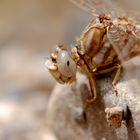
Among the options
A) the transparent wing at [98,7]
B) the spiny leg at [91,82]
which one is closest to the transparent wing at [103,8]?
the transparent wing at [98,7]

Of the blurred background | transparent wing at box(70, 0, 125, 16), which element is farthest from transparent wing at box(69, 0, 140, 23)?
the blurred background

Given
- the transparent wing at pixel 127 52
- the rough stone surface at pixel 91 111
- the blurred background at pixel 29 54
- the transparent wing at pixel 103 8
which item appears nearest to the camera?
the rough stone surface at pixel 91 111

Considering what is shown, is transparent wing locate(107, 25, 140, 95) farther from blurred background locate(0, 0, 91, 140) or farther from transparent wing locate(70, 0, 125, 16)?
blurred background locate(0, 0, 91, 140)

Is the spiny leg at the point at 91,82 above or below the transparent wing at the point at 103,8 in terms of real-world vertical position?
below

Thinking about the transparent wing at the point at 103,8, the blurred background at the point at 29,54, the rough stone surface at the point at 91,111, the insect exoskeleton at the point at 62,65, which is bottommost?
the rough stone surface at the point at 91,111

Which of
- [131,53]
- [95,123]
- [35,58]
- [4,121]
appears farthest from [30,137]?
[35,58]

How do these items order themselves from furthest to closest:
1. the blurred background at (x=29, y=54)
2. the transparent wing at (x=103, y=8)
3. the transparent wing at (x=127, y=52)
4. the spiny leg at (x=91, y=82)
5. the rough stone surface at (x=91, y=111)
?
1. the blurred background at (x=29, y=54)
2. the transparent wing at (x=103, y=8)
3. the spiny leg at (x=91, y=82)
4. the transparent wing at (x=127, y=52)
5. the rough stone surface at (x=91, y=111)

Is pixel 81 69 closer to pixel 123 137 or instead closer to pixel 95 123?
pixel 95 123

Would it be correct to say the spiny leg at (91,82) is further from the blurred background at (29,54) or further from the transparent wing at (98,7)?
the blurred background at (29,54)

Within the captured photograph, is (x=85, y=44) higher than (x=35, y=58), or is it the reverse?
(x=35, y=58)

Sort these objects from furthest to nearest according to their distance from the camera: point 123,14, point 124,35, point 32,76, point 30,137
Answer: point 32,76
point 30,137
point 123,14
point 124,35
